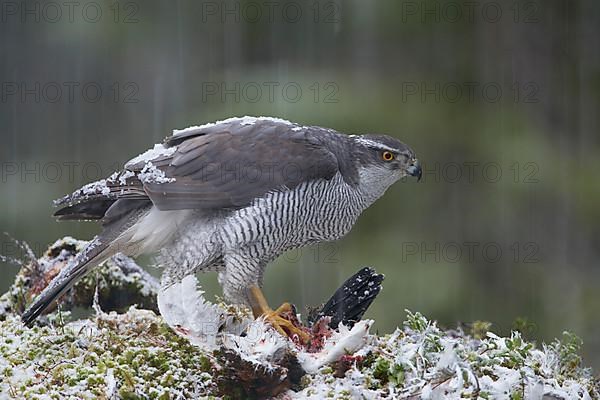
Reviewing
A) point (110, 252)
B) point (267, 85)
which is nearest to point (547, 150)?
point (267, 85)

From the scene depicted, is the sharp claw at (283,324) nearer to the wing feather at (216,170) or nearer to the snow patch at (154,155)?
the wing feather at (216,170)

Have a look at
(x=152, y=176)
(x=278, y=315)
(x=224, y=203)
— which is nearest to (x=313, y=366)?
(x=278, y=315)

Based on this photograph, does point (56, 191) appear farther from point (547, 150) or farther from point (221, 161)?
point (221, 161)

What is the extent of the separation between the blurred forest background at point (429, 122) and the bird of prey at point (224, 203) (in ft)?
12.7

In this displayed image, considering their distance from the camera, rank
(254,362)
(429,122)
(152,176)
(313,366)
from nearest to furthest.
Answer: (254,362) → (313,366) → (152,176) → (429,122)

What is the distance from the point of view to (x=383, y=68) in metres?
10.9

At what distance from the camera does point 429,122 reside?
31.9 feet

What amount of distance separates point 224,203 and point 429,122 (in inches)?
211

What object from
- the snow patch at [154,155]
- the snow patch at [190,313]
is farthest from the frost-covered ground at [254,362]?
the snow patch at [154,155]

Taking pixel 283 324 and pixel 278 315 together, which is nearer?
pixel 283 324

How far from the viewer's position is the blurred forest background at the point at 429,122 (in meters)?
9.39

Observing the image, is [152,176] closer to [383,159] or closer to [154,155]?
[154,155]

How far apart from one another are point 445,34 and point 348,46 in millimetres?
1232

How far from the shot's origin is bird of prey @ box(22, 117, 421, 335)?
15.5ft
